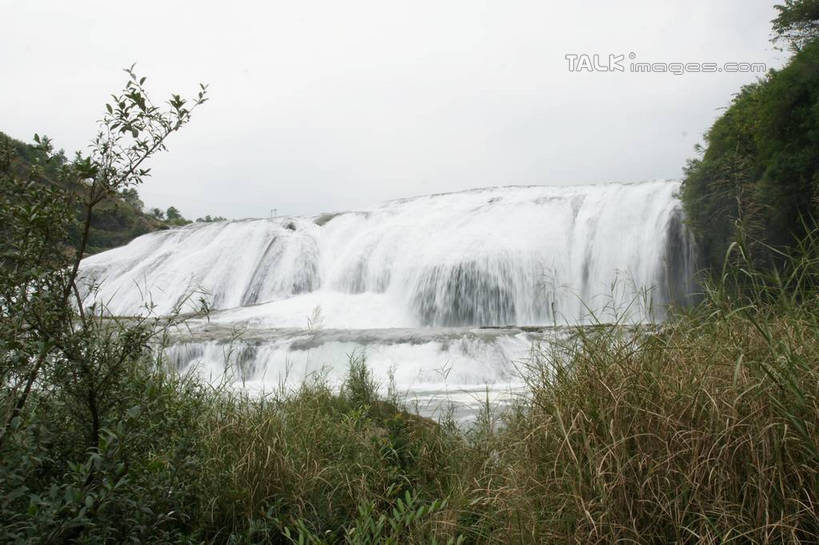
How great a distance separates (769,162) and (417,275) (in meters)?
10.4

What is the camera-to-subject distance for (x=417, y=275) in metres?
19.6

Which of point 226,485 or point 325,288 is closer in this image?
point 226,485

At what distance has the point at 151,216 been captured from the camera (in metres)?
45.7

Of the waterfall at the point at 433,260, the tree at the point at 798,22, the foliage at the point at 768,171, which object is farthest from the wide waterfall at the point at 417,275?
the tree at the point at 798,22

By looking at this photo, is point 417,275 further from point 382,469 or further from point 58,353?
point 58,353

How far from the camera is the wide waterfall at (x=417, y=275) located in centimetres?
1189

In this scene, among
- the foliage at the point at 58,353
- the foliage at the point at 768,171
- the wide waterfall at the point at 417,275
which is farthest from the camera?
the foliage at the point at 768,171

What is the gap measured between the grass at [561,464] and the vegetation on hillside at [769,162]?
32.5ft

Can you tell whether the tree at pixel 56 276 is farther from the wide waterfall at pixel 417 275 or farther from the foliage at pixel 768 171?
the foliage at pixel 768 171

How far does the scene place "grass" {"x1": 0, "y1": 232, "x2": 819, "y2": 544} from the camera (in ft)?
7.63

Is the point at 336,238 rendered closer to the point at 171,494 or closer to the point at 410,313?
the point at 410,313

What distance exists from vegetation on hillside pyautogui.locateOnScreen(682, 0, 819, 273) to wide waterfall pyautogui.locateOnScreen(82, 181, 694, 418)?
1.53 metres

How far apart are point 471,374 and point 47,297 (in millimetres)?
8988

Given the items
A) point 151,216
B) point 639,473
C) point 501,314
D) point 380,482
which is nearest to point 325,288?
point 501,314
